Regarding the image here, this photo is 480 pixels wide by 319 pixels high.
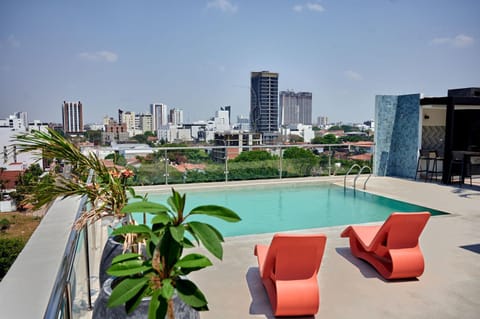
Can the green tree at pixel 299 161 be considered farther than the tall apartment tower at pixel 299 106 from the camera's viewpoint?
No

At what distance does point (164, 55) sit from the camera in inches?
1679

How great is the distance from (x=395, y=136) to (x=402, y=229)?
946cm

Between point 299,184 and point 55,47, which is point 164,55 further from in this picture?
point 299,184

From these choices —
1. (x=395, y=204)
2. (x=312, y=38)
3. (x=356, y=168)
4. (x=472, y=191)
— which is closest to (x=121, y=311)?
(x=395, y=204)

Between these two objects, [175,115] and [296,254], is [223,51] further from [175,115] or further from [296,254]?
[296,254]

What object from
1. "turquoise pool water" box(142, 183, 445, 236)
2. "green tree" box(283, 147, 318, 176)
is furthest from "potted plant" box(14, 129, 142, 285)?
"green tree" box(283, 147, 318, 176)

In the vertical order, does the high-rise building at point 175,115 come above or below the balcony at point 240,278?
above

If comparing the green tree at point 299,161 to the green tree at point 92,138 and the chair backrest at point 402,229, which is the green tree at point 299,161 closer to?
the green tree at point 92,138

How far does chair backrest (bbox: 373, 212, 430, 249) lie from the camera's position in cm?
420

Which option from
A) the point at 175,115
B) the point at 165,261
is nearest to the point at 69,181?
the point at 165,261

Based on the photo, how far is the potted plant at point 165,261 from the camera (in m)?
1.54

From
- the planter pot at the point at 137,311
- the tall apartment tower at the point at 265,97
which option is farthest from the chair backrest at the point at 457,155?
the tall apartment tower at the point at 265,97

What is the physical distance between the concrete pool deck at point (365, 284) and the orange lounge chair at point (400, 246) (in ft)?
0.44

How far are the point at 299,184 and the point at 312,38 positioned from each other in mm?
20320
